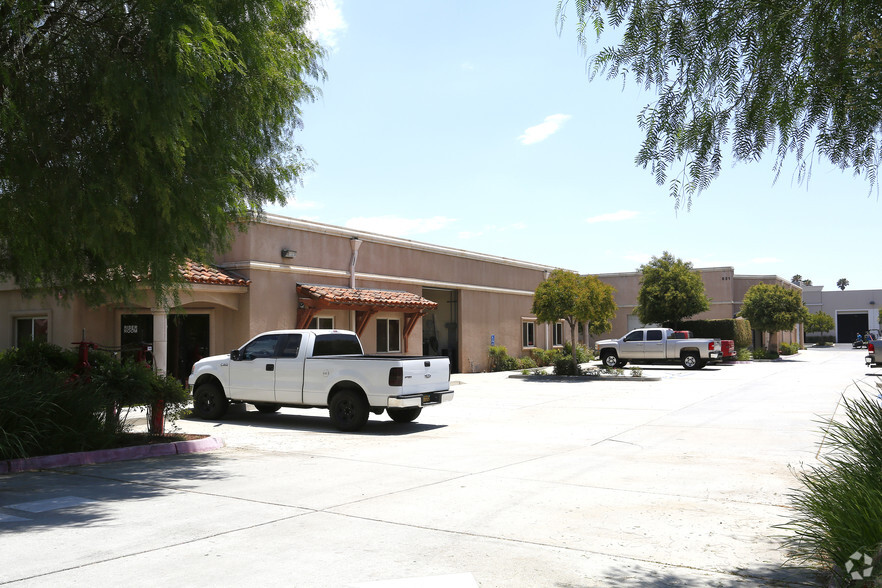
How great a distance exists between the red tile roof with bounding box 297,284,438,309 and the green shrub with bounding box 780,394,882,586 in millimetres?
17380

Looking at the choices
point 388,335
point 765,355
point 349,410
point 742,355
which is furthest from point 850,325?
point 349,410

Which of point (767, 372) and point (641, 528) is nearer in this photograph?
point (641, 528)

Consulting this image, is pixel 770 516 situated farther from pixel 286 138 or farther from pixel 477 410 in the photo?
pixel 477 410

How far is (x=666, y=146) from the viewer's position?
6.40 meters

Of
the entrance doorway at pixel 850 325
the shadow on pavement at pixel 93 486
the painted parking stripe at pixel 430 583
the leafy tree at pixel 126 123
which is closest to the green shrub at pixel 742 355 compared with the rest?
the shadow on pavement at pixel 93 486

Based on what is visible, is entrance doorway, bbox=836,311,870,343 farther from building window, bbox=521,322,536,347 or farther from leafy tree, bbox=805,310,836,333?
building window, bbox=521,322,536,347

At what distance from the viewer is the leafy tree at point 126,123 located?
28.6 feet

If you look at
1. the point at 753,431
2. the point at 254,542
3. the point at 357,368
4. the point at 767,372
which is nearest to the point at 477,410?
the point at 357,368

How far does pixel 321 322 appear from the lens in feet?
78.6

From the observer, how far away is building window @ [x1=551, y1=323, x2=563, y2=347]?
39531 millimetres

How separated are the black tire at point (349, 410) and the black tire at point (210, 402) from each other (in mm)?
2962

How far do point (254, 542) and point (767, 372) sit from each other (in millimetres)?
30717

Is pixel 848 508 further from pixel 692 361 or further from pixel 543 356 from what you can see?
pixel 692 361

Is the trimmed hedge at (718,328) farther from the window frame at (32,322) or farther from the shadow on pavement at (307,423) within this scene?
the window frame at (32,322)
